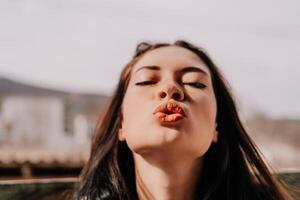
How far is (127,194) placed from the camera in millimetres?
1162

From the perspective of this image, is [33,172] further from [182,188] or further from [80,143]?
[80,143]

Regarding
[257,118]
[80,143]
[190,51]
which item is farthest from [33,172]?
[257,118]

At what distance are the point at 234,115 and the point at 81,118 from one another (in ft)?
29.1

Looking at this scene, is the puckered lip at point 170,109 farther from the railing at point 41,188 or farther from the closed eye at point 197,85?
the railing at point 41,188

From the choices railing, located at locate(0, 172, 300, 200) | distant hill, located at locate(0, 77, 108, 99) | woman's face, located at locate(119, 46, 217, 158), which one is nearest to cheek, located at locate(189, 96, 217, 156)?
woman's face, located at locate(119, 46, 217, 158)

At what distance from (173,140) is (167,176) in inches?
4.5

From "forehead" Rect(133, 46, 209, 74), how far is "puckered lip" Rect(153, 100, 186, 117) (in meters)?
0.13

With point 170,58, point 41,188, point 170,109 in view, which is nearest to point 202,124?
point 170,109

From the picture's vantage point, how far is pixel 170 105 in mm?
1008

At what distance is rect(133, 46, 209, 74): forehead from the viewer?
1110mm

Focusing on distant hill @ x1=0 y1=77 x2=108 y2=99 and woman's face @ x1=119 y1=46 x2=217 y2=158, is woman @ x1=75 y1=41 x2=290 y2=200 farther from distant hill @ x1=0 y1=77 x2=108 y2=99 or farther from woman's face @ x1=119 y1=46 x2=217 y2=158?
distant hill @ x1=0 y1=77 x2=108 y2=99

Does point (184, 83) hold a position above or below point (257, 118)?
above

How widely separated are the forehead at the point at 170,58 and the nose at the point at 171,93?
0.08m

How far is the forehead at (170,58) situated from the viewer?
1.11m
